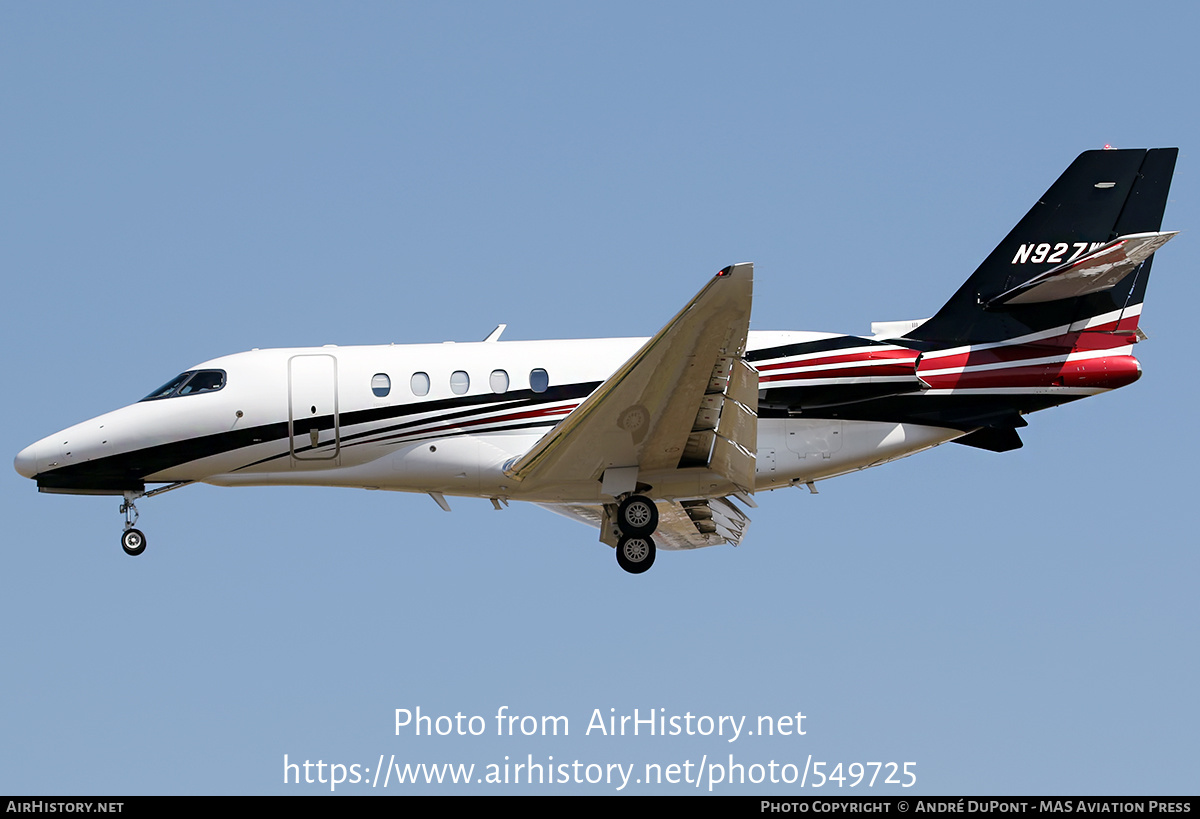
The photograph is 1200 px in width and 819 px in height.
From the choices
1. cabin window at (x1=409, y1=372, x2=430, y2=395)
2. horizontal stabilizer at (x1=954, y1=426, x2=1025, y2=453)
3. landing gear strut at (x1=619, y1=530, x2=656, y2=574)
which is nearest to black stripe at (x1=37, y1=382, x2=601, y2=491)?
cabin window at (x1=409, y1=372, x2=430, y2=395)

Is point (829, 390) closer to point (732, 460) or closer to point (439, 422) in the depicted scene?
point (732, 460)

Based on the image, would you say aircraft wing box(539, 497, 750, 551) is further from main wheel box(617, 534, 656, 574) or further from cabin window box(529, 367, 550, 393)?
cabin window box(529, 367, 550, 393)

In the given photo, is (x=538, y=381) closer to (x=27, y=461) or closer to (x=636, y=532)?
(x=636, y=532)

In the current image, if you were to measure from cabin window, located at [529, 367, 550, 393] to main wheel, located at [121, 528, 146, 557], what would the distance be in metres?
6.38

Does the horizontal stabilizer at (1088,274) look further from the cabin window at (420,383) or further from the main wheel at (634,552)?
the cabin window at (420,383)

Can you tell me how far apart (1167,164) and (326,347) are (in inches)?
539

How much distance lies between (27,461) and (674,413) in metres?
9.91

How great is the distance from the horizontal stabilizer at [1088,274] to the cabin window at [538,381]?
6.89 metres

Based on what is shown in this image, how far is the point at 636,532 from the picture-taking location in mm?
21297

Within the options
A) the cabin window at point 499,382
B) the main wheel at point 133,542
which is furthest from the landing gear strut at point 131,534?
the cabin window at point 499,382

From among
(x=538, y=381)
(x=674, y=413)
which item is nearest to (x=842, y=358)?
(x=674, y=413)
